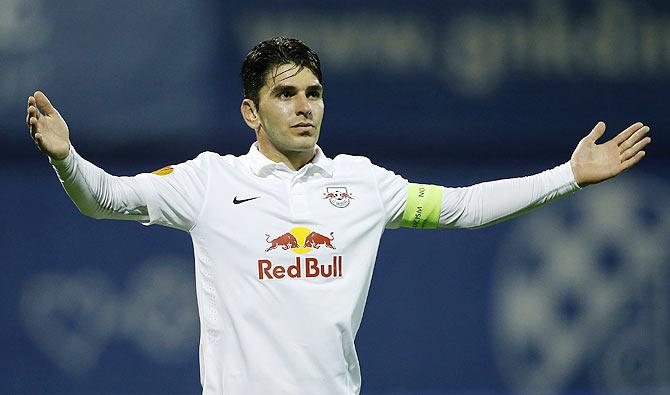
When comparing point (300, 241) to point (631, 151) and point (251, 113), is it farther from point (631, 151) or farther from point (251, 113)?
point (631, 151)

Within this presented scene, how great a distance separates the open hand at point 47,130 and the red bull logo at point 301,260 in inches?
27.6

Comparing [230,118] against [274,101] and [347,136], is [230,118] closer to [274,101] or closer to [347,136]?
[347,136]

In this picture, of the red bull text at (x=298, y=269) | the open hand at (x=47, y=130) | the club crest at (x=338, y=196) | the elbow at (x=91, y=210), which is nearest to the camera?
the open hand at (x=47, y=130)

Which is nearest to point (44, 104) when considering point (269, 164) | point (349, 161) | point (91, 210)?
point (91, 210)

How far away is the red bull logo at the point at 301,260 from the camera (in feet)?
11.9

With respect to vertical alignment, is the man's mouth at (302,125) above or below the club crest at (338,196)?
above

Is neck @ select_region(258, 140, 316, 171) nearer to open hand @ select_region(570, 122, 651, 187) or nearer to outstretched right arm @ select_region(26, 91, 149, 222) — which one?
outstretched right arm @ select_region(26, 91, 149, 222)

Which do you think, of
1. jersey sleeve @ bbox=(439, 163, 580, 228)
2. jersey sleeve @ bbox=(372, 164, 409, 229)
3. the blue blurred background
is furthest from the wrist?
the blue blurred background

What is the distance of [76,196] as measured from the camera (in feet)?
11.3

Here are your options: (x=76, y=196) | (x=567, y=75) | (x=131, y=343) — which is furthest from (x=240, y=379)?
(x=567, y=75)

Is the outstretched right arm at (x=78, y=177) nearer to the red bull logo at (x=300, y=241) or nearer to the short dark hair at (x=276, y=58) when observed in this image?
the red bull logo at (x=300, y=241)

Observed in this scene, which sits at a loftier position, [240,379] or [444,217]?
[444,217]

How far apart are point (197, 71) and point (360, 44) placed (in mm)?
904

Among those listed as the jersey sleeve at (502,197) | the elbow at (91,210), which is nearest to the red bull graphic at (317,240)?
the jersey sleeve at (502,197)
